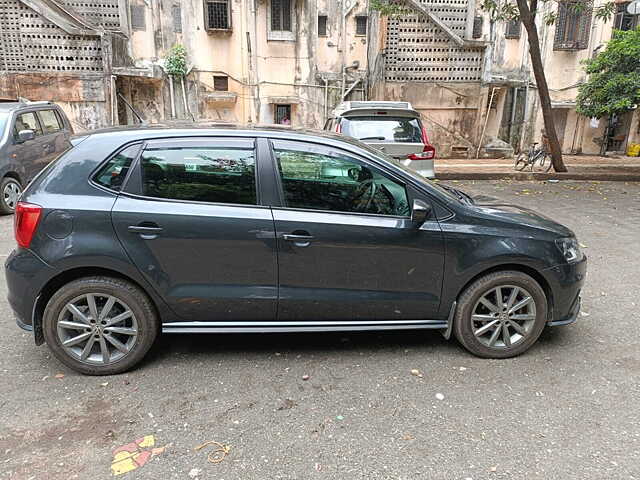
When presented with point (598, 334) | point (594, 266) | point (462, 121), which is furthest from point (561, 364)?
point (462, 121)

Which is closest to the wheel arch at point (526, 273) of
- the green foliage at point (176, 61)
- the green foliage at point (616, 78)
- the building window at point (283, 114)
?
the green foliage at point (616, 78)

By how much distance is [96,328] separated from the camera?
10.8 ft

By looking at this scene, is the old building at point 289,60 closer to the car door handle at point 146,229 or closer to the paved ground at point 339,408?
the paved ground at point 339,408

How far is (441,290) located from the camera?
11.6 feet

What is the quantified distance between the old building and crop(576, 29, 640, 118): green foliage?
346 centimetres

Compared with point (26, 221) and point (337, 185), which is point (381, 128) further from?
point (26, 221)

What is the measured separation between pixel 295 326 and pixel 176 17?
1597cm

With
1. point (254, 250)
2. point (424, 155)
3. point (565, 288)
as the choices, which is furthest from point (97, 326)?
point (424, 155)

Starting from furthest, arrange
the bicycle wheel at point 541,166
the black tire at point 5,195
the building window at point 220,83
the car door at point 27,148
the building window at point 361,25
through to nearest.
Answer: the building window at point 361,25
the building window at point 220,83
the bicycle wheel at point 541,166
the car door at point 27,148
the black tire at point 5,195

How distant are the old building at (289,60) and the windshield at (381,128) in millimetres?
8088

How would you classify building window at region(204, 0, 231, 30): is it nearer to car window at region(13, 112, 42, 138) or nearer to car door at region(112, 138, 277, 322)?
car window at region(13, 112, 42, 138)

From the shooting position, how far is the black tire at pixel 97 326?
3.25 m

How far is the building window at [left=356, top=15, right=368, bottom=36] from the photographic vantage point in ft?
56.5

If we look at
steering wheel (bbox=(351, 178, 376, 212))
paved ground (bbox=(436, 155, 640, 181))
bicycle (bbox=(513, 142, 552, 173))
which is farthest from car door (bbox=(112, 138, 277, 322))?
bicycle (bbox=(513, 142, 552, 173))
